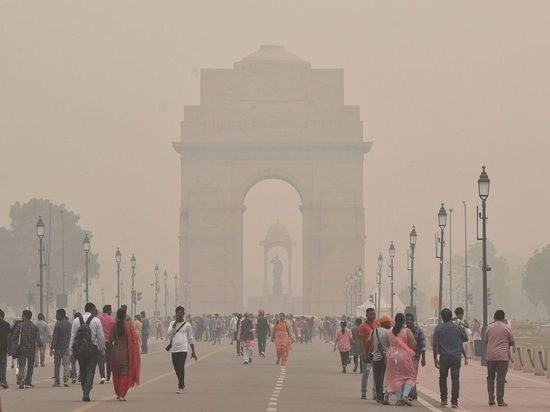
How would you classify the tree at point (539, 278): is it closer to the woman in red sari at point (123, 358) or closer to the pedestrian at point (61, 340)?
the pedestrian at point (61, 340)

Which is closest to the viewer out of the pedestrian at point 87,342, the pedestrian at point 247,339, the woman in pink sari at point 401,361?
the woman in pink sari at point 401,361

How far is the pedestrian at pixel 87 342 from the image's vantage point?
31.2 m

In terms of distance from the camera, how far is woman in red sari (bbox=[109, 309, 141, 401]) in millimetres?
30219

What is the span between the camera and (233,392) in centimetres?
3291

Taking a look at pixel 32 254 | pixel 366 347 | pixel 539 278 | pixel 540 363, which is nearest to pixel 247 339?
pixel 540 363

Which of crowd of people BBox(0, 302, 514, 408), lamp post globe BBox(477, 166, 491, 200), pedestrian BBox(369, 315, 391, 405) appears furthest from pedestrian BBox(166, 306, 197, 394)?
lamp post globe BBox(477, 166, 491, 200)

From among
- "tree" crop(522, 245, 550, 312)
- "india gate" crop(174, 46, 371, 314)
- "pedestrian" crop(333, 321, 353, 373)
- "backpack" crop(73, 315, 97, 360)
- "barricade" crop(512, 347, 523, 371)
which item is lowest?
"barricade" crop(512, 347, 523, 371)

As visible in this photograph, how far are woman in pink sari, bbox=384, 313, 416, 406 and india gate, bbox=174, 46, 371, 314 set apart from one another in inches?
4636

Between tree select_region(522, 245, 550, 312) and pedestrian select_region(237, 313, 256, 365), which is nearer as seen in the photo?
pedestrian select_region(237, 313, 256, 365)

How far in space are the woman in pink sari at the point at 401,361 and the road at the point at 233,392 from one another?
1.47 ft

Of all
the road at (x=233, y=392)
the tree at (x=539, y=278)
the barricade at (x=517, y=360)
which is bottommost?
the road at (x=233, y=392)

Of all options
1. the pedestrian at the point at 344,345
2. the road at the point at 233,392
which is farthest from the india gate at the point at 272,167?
the pedestrian at the point at 344,345

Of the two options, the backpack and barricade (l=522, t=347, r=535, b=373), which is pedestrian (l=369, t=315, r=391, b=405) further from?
barricade (l=522, t=347, r=535, b=373)

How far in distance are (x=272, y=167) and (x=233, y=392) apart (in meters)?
115
